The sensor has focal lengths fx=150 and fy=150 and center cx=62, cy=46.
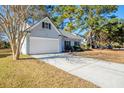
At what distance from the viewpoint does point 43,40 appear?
19.8 metres

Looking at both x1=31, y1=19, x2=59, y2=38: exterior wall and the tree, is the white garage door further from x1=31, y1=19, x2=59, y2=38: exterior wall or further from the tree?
the tree

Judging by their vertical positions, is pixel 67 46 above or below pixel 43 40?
below

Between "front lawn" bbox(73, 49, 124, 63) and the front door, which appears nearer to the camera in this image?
"front lawn" bbox(73, 49, 124, 63)

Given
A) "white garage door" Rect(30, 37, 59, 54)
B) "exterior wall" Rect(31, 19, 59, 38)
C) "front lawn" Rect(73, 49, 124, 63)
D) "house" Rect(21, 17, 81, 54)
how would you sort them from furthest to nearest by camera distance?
"exterior wall" Rect(31, 19, 59, 38), "white garage door" Rect(30, 37, 59, 54), "house" Rect(21, 17, 81, 54), "front lawn" Rect(73, 49, 124, 63)

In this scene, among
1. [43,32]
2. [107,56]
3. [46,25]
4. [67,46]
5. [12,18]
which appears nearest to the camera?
[12,18]

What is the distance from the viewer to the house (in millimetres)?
18141

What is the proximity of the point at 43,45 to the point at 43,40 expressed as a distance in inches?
26.6

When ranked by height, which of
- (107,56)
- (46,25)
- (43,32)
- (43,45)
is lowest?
(107,56)

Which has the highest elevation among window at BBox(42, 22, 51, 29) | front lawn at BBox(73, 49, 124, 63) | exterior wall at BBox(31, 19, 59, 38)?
window at BBox(42, 22, 51, 29)

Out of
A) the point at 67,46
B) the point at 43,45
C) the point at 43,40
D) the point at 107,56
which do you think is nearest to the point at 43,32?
the point at 43,40

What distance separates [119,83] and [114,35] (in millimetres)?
31161

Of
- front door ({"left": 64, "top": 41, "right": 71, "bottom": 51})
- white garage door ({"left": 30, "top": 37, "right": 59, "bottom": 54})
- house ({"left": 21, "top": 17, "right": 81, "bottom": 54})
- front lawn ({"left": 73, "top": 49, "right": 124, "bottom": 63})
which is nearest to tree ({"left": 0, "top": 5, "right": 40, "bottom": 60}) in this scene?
house ({"left": 21, "top": 17, "right": 81, "bottom": 54})

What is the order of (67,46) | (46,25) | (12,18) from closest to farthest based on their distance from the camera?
1. (12,18)
2. (46,25)
3. (67,46)

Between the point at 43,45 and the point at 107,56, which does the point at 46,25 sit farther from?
the point at 107,56
